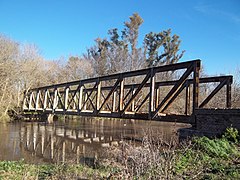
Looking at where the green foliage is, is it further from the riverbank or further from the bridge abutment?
the bridge abutment

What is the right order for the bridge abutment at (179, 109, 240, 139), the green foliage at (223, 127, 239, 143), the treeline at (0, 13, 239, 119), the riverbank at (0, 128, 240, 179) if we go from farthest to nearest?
1. the treeline at (0, 13, 239, 119)
2. the bridge abutment at (179, 109, 240, 139)
3. the green foliage at (223, 127, 239, 143)
4. the riverbank at (0, 128, 240, 179)

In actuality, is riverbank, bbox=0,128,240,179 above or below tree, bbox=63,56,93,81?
below

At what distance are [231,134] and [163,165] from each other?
Answer: 3121 mm

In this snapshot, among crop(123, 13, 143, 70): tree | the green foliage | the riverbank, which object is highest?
crop(123, 13, 143, 70): tree

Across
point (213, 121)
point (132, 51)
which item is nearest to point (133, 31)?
point (132, 51)

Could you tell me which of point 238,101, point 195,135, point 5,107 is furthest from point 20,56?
point 195,135

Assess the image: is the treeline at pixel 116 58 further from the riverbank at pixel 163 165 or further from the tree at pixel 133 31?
the riverbank at pixel 163 165

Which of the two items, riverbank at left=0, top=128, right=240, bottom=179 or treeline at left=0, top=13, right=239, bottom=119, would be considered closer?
riverbank at left=0, top=128, right=240, bottom=179

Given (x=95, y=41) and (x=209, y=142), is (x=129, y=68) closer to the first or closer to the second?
(x=95, y=41)

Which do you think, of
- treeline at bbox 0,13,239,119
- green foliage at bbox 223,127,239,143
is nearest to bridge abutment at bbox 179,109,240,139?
green foliage at bbox 223,127,239,143

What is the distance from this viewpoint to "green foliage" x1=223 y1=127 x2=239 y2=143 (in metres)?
6.12

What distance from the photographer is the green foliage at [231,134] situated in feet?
20.1

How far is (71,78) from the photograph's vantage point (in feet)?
109

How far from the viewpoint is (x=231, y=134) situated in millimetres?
6199
